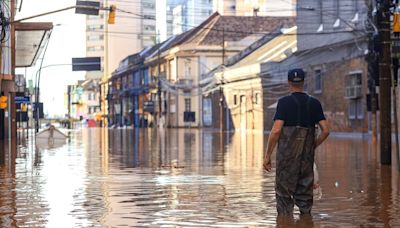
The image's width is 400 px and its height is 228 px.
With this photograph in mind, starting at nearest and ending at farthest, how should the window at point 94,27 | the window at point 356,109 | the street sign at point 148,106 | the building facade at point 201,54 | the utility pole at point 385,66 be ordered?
the utility pole at point 385,66 → the window at point 356,109 → the window at point 94,27 → the building facade at point 201,54 → the street sign at point 148,106

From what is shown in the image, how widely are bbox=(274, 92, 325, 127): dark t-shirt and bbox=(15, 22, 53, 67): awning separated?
126 feet

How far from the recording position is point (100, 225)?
9.50m

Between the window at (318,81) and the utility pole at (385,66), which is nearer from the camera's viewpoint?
the utility pole at (385,66)

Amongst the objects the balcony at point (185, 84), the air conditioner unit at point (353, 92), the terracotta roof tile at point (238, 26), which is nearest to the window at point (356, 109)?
the air conditioner unit at point (353, 92)

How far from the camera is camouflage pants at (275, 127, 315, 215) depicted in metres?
9.61

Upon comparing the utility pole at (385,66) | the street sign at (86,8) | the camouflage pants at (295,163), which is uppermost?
Result: the street sign at (86,8)

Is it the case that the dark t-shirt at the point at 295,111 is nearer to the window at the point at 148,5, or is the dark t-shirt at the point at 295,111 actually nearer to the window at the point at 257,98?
Result: the window at the point at 148,5

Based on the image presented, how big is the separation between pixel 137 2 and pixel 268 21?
60172mm

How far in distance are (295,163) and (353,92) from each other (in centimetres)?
4366

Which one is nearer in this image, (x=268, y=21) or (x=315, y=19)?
(x=315, y=19)

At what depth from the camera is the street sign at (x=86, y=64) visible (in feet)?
190

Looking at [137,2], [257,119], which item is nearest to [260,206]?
[137,2]

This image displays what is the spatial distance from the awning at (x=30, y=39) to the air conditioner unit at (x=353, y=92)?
19.1m

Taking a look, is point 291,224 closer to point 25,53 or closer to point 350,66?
point 350,66
